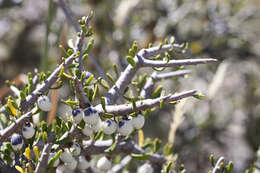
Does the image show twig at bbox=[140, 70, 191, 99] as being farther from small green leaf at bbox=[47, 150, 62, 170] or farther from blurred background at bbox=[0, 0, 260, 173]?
blurred background at bbox=[0, 0, 260, 173]

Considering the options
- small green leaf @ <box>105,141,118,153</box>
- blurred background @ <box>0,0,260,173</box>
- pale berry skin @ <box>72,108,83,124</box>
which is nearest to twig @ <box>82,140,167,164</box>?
small green leaf @ <box>105,141,118,153</box>

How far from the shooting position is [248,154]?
1.52 metres

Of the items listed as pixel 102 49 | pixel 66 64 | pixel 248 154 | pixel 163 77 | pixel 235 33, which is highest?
pixel 66 64

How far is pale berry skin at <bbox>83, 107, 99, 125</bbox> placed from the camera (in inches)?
14.4

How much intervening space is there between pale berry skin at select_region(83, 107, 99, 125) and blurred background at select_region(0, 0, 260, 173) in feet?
3.13

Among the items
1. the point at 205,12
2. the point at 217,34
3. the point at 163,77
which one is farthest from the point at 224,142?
the point at 163,77

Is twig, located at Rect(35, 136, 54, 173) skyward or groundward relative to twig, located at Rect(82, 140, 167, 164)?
skyward

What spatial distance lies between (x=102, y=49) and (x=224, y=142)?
729 mm

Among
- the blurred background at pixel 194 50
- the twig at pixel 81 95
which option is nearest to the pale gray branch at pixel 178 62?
the twig at pixel 81 95

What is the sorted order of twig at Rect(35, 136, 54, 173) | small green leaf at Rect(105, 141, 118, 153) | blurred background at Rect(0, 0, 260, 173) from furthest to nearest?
blurred background at Rect(0, 0, 260, 173), small green leaf at Rect(105, 141, 118, 153), twig at Rect(35, 136, 54, 173)

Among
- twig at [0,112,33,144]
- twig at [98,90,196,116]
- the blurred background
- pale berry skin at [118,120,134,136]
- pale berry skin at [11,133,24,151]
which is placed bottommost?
the blurred background

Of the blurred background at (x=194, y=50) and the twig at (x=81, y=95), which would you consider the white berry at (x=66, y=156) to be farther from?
the blurred background at (x=194, y=50)

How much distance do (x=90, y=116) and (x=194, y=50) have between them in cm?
126

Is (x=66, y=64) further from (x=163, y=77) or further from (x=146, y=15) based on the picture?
(x=146, y=15)
